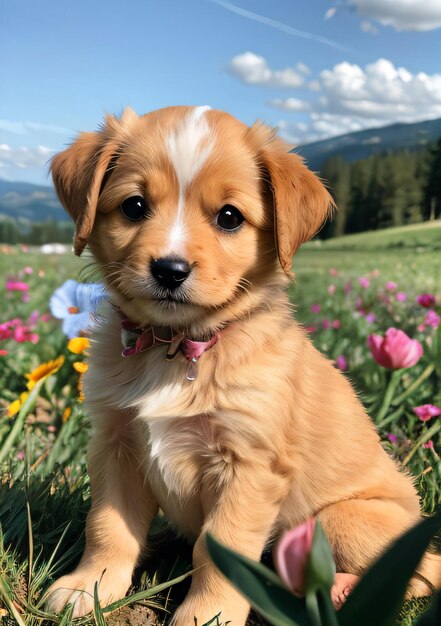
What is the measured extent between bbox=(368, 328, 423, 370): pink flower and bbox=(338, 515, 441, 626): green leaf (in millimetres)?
2176

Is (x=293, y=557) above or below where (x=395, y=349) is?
above

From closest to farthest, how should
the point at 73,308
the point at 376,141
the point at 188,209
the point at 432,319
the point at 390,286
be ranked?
1. the point at 188,209
2. the point at 73,308
3. the point at 432,319
4. the point at 390,286
5. the point at 376,141

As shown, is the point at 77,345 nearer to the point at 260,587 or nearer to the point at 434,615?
the point at 260,587

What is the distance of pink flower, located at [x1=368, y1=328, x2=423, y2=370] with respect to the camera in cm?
299

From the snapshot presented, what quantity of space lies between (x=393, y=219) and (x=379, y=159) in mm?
490

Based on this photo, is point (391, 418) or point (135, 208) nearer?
point (135, 208)

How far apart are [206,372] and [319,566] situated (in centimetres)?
124

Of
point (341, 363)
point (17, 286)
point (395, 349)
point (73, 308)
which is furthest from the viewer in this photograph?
point (17, 286)

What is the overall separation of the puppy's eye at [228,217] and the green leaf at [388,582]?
127 centimetres

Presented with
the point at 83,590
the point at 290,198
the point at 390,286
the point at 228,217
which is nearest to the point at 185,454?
the point at 83,590

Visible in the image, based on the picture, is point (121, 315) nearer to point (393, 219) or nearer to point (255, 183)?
point (255, 183)

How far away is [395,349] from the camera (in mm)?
2996

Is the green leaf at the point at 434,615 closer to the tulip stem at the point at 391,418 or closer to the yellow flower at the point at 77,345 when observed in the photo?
the tulip stem at the point at 391,418

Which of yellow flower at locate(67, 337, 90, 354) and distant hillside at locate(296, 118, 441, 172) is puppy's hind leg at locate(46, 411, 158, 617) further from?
distant hillside at locate(296, 118, 441, 172)
